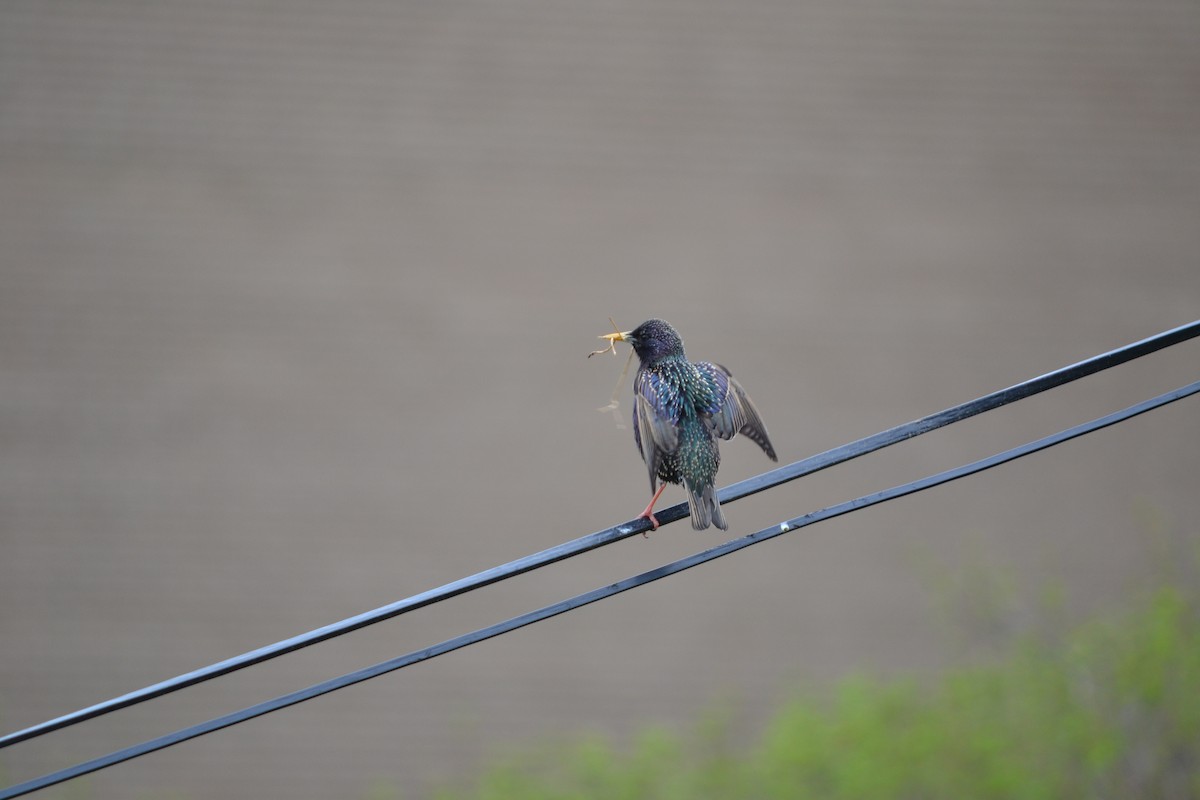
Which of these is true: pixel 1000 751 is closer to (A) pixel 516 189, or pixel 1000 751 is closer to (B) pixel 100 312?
(A) pixel 516 189

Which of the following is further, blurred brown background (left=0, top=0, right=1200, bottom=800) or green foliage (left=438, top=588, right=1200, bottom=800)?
blurred brown background (left=0, top=0, right=1200, bottom=800)

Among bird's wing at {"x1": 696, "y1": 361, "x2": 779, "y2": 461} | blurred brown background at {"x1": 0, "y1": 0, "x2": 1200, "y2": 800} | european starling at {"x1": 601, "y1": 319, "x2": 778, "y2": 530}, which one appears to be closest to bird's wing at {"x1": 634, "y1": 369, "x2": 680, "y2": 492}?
european starling at {"x1": 601, "y1": 319, "x2": 778, "y2": 530}

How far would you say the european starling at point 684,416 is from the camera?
4719 mm

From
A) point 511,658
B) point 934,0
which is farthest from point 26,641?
point 934,0

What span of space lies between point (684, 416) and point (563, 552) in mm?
1535

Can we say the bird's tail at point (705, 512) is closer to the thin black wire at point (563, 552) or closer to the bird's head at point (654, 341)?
the thin black wire at point (563, 552)

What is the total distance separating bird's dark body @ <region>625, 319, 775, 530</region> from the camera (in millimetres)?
4723

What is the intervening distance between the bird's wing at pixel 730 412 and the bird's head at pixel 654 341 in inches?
7.1

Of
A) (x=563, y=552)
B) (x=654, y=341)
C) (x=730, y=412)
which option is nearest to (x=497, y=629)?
(x=563, y=552)

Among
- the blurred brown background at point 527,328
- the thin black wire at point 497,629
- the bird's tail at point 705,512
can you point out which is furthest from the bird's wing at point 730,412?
the blurred brown background at point 527,328

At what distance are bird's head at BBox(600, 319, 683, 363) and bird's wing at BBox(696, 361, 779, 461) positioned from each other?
179 millimetres

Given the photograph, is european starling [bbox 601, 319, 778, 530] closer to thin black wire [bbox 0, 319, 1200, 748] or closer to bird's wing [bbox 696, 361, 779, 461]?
bird's wing [bbox 696, 361, 779, 461]

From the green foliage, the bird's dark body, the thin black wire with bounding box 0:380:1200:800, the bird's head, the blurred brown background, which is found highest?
the blurred brown background

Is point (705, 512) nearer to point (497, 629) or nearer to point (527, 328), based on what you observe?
point (497, 629)
